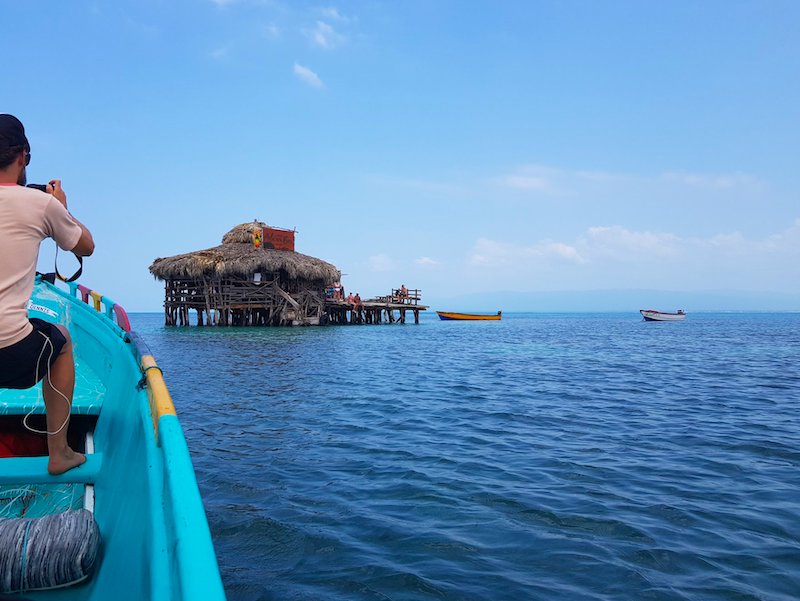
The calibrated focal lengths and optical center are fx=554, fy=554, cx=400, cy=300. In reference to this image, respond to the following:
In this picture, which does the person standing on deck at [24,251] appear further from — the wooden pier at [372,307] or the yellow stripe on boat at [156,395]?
the wooden pier at [372,307]

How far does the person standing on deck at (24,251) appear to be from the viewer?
7.14ft

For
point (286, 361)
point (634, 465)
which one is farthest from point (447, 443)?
point (286, 361)

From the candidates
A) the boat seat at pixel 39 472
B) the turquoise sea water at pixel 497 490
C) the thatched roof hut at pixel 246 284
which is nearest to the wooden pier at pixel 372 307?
the thatched roof hut at pixel 246 284

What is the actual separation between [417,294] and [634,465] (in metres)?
36.5

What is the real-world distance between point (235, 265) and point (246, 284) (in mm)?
1826

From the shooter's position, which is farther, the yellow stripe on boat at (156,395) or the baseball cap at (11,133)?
the baseball cap at (11,133)

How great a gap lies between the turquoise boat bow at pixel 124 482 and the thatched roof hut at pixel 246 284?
27110 mm

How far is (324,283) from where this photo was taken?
34.2 metres

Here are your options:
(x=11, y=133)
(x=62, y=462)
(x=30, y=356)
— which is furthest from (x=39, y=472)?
(x=11, y=133)

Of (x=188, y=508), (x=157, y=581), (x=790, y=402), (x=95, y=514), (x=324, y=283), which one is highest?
(x=324, y=283)

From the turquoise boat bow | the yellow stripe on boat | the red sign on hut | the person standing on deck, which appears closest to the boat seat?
the turquoise boat bow

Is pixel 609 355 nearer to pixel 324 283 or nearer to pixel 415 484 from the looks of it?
pixel 415 484

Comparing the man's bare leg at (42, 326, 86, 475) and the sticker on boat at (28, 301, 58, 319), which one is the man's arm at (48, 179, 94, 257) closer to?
the man's bare leg at (42, 326, 86, 475)

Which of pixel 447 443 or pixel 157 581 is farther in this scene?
pixel 447 443
